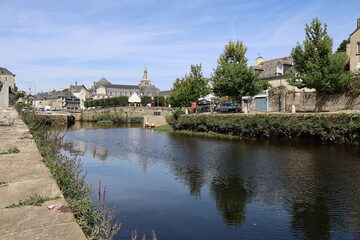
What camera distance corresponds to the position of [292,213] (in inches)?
354

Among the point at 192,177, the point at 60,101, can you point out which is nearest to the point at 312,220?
the point at 192,177

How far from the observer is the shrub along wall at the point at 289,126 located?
22.3 m

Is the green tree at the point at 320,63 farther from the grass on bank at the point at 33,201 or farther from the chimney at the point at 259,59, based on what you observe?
the chimney at the point at 259,59

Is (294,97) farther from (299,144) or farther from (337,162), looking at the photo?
(337,162)

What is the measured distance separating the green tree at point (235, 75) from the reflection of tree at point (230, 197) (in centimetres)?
2408

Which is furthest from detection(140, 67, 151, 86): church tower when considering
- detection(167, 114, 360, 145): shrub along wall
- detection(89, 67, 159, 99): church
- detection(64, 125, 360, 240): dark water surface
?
detection(64, 125, 360, 240): dark water surface

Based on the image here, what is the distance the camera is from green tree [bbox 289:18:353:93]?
2880 centimetres

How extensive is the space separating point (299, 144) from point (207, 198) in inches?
639

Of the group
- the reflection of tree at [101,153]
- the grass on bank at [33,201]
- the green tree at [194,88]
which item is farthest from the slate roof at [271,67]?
the grass on bank at [33,201]

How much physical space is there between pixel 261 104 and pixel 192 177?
24.8m

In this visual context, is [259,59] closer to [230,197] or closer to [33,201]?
[230,197]

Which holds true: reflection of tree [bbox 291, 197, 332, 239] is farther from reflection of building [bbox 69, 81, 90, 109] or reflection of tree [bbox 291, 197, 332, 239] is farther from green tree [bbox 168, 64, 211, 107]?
reflection of building [bbox 69, 81, 90, 109]

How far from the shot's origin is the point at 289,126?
25844mm

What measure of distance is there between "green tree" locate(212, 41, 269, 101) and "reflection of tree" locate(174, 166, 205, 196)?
72.2ft
